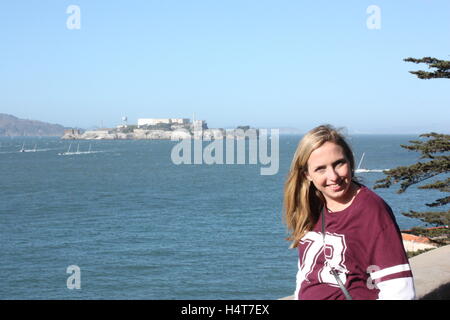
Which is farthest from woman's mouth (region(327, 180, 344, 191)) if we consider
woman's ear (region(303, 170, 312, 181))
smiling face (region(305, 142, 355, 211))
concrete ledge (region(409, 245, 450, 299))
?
concrete ledge (region(409, 245, 450, 299))

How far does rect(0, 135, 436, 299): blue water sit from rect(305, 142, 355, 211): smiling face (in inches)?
914

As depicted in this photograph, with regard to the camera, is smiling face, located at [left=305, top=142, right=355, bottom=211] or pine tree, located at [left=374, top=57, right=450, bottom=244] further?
pine tree, located at [left=374, top=57, right=450, bottom=244]

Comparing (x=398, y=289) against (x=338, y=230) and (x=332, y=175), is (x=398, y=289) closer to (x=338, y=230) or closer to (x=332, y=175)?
(x=338, y=230)

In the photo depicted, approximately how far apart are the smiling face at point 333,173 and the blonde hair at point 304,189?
0.08 feet

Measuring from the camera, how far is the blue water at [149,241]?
26.7m

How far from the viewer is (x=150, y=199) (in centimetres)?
5466

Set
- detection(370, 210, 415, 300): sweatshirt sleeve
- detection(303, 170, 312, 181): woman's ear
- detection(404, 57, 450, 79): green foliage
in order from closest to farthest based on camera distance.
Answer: detection(370, 210, 415, 300): sweatshirt sleeve
detection(303, 170, 312, 181): woman's ear
detection(404, 57, 450, 79): green foliage

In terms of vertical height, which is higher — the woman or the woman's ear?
the woman's ear

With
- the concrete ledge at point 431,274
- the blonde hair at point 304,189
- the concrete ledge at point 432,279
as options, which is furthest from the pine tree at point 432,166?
the blonde hair at point 304,189

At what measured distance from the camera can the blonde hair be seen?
181 cm

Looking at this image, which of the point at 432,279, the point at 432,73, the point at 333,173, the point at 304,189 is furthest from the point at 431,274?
the point at 432,73

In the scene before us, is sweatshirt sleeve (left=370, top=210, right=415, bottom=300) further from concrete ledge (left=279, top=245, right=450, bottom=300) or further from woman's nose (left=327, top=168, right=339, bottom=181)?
concrete ledge (left=279, top=245, right=450, bottom=300)
